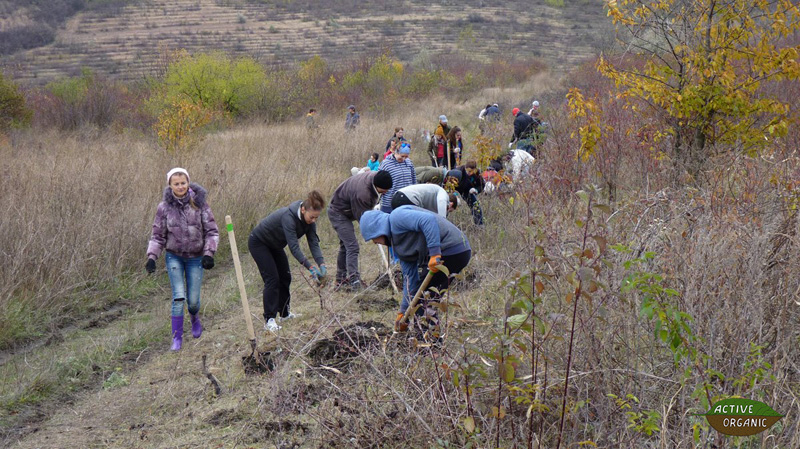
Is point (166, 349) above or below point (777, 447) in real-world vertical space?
below

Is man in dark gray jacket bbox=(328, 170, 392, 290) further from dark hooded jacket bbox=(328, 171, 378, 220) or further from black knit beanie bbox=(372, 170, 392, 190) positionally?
black knit beanie bbox=(372, 170, 392, 190)

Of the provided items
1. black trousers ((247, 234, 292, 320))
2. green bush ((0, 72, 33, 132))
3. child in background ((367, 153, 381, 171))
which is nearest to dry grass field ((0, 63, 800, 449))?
black trousers ((247, 234, 292, 320))

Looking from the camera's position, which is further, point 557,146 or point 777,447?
point 557,146

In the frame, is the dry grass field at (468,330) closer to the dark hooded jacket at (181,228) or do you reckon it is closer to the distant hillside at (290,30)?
the dark hooded jacket at (181,228)

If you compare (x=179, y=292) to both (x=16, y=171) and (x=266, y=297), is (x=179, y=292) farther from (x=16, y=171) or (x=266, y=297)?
(x=16, y=171)

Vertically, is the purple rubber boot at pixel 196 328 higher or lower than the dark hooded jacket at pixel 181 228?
lower

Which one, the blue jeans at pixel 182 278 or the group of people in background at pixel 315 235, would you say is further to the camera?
the blue jeans at pixel 182 278

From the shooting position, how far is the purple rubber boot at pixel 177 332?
257 inches

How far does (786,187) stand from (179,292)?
523 cm

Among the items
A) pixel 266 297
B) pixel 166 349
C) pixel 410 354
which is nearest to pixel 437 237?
pixel 410 354

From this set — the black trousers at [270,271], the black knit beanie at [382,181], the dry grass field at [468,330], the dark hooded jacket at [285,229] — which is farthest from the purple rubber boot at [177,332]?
the black knit beanie at [382,181]

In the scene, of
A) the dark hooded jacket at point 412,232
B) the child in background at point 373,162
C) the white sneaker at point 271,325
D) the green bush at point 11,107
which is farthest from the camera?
the green bush at point 11,107

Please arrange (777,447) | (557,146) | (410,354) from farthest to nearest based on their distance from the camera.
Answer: (557,146), (410,354), (777,447)

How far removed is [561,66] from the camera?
48.0m
